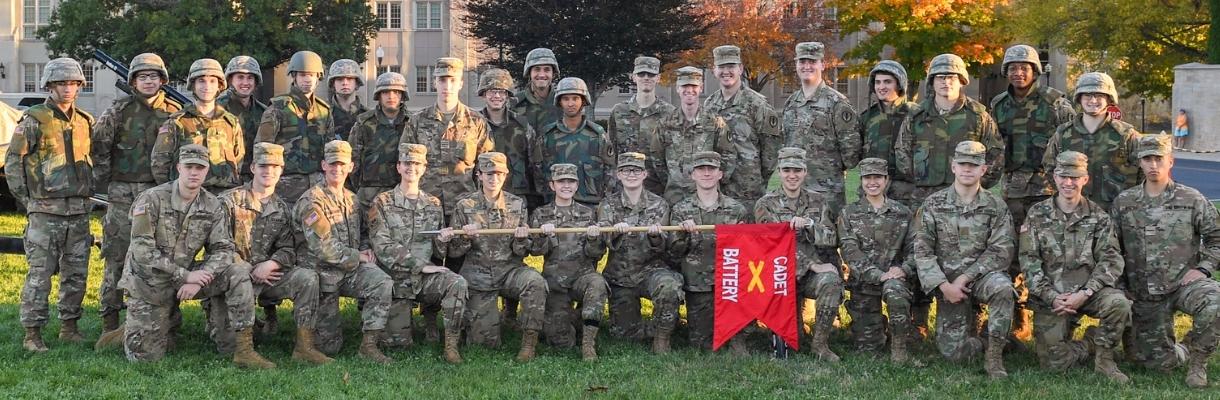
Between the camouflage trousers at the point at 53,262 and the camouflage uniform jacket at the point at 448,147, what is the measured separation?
2.80 metres

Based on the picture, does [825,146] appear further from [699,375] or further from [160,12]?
[160,12]

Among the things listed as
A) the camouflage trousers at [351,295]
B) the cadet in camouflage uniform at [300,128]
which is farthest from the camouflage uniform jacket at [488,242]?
the cadet in camouflage uniform at [300,128]

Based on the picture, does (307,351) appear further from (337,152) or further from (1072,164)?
(1072,164)

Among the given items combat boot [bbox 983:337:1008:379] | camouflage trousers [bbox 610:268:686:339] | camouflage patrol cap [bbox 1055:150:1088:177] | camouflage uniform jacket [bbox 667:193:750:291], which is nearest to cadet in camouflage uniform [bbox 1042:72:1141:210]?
camouflage patrol cap [bbox 1055:150:1088:177]

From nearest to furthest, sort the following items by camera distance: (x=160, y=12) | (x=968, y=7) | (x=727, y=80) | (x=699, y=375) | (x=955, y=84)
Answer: (x=699, y=375) → (x=955, y=84) → (x=727, y=80) → (x=160, y=12) → (x=968, y=7)

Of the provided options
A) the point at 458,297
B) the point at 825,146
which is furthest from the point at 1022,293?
the point at 458,297

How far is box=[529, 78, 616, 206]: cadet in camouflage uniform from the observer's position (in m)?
11.1

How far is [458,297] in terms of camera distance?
385 inches

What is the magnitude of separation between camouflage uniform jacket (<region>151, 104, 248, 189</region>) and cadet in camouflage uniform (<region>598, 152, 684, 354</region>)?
3.16 m

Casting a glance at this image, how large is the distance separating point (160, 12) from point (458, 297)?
36.4 meters

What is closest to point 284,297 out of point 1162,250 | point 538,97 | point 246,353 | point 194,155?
point 246,353

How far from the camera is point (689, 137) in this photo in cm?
1112

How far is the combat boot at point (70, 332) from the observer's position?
1023 cm

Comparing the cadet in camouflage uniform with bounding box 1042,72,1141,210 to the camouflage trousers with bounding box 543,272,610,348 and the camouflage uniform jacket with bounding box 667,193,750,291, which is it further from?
the camouflage trousers with bounding box 543,272,610,348
